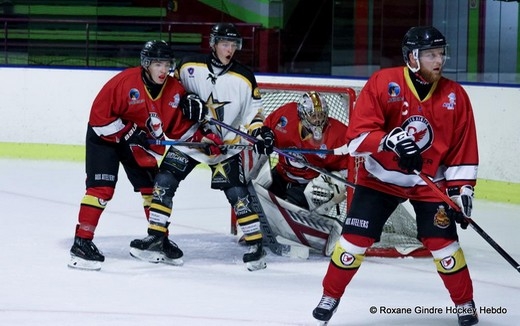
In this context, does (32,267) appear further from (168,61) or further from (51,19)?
(51,19)

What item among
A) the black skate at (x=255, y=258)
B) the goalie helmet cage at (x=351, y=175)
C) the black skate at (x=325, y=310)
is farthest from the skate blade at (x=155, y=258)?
the black skate at (x=325, y=310)

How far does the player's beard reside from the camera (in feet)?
12.7

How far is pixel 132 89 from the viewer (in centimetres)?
497

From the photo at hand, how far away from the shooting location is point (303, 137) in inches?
213

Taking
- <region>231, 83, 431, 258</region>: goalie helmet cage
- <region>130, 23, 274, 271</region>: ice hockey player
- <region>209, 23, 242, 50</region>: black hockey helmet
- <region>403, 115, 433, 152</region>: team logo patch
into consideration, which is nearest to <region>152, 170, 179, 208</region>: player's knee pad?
<region>130, 23, 274, 271</region>: ice hockey player

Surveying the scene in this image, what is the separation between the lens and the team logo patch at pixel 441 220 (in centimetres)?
390

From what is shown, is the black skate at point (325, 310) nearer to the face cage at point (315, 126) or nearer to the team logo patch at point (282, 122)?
the face cage at point (315, 126)

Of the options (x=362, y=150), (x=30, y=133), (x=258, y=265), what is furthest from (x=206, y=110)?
(x=30, y=133)

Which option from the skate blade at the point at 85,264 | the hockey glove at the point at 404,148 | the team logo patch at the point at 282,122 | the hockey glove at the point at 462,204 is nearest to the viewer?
the hockey glove at the point at 404,148

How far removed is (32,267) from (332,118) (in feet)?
4.98

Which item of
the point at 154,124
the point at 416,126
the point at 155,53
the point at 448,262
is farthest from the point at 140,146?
the point at 448,262

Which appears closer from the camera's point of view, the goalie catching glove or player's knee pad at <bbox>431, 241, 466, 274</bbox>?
player's knee pad at <bbox>431, 241, 466, 274</bbox>

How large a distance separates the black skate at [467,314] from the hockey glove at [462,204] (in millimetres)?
282

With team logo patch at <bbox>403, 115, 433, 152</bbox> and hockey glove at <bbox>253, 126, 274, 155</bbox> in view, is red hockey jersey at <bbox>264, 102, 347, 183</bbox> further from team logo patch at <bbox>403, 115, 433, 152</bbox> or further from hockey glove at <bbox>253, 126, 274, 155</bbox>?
team logo patch at <bbox>403, 115, 433, 152</bbox>
